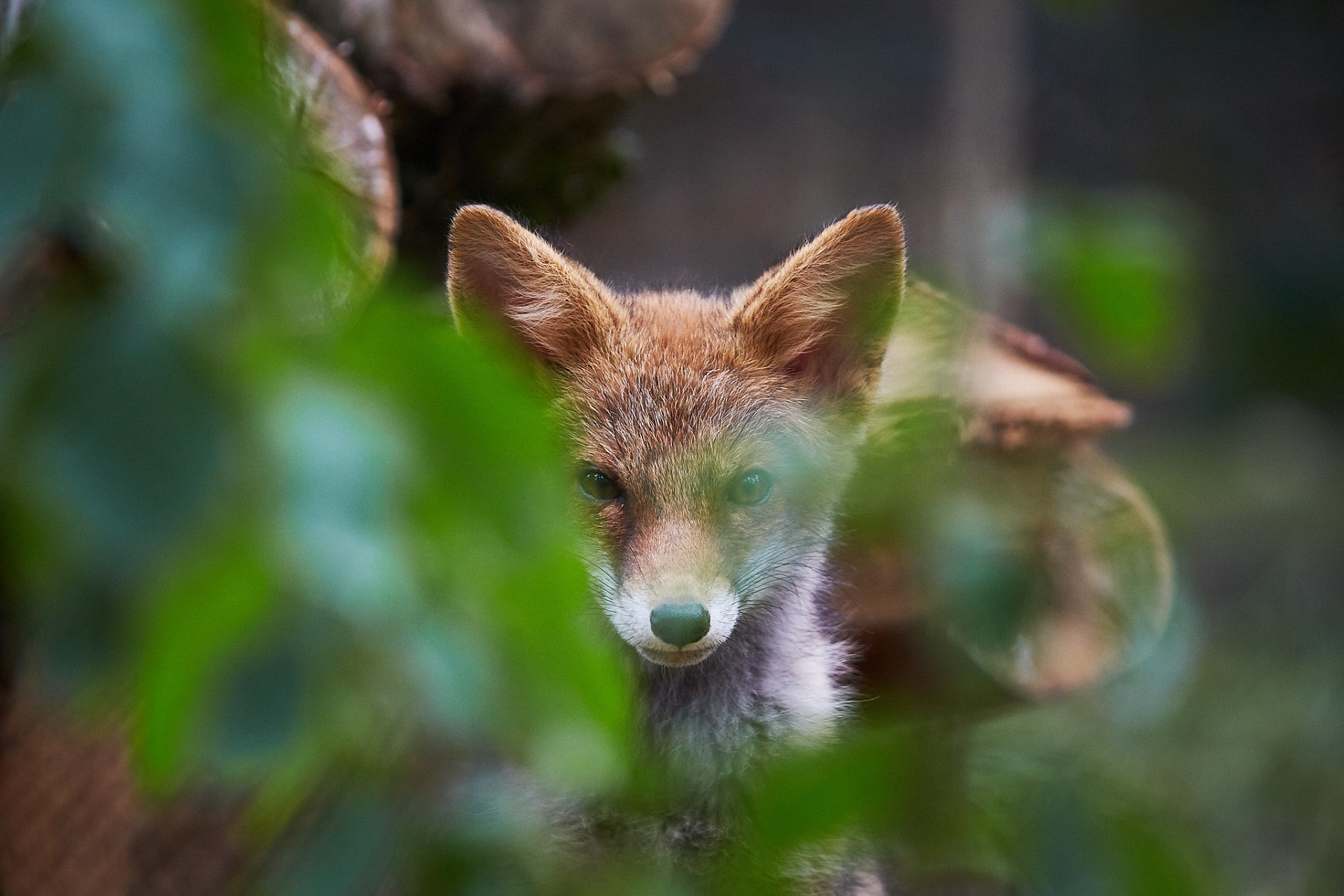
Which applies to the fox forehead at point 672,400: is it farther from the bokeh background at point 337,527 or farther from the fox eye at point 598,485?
the bokeh background at point 337,527

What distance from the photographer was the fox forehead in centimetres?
189

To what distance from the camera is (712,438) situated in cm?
190

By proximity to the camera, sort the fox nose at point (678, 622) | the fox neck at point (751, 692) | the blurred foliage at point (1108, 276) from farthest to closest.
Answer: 1. the fox neck at point (751, 692)
2. the fox nose at point (678, 622)
3. the blurred foliage at point (1108, 276)

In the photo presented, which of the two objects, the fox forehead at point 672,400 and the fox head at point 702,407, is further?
the fox forehead at point 672,400

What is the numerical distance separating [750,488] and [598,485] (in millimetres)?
221

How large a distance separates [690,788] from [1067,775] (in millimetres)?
900

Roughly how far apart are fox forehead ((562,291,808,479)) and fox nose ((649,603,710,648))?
9.3 inches

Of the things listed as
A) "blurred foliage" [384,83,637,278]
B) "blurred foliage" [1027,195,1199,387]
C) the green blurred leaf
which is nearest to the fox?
"blurred foliage" [1027,195,1199,387]

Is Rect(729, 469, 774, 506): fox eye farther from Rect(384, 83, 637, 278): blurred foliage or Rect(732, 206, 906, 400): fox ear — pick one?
Rect(384, 83, 637, 278): blurred foliage

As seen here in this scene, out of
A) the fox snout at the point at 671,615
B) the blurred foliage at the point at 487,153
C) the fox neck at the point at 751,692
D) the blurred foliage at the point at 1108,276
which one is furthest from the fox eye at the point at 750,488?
the blurred foliage at the point at 487,153

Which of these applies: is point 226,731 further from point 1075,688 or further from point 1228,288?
point 1228,288

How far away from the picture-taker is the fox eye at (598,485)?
1880 millimetres

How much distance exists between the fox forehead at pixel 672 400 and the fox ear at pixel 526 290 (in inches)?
1.6

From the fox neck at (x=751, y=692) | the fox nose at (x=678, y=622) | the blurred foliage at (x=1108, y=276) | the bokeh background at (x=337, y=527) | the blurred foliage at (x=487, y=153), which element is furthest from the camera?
the blurred foliage at (x=487, y=153)
